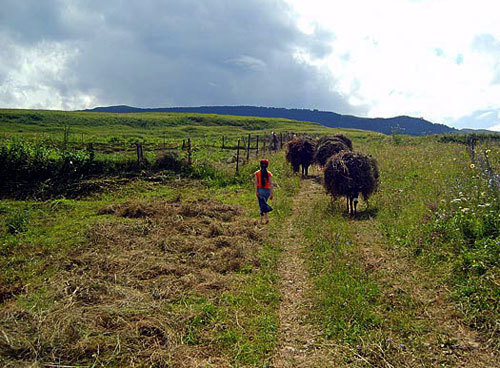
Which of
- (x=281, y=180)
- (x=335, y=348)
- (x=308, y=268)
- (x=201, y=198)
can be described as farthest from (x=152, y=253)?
(x=281, y=180)

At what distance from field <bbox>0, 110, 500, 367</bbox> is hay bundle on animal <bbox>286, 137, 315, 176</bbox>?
6260 mm

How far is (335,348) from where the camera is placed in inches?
177

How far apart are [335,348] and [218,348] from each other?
1.49m

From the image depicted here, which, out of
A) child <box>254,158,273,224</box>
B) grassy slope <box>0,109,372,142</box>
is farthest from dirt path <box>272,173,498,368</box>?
grassy slope <box>0,109,372,142</box>

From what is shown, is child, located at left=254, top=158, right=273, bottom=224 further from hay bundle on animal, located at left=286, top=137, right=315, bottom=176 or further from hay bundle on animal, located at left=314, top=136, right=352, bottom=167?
hay bundle on animal, located at left=286, top=137, right=315, bottom=176

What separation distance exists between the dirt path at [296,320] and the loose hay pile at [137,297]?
2.41 feet

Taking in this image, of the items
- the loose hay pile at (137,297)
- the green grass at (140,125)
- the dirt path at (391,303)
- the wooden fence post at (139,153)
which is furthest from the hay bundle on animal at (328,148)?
the green grass at (140,125)

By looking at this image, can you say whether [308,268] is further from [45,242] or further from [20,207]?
[20,207]

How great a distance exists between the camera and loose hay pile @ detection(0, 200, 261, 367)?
169 inches

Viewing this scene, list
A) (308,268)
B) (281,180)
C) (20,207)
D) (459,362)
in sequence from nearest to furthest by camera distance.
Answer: (459,362)
(308,268)
(20,207)
(281,180)

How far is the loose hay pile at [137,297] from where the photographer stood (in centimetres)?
430

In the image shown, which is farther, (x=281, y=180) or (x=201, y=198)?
(x=281, y=180)

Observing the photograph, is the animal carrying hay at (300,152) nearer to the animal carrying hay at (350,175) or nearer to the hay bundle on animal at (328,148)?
the hay bundle on animal at (328,148)

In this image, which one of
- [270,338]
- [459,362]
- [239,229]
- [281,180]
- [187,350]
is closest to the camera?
[459,362]
